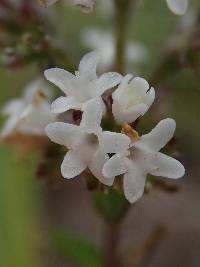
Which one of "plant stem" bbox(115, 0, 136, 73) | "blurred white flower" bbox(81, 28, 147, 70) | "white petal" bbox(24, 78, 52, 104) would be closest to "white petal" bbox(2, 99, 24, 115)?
"white petal" bbox(24, 78, 52, 104)

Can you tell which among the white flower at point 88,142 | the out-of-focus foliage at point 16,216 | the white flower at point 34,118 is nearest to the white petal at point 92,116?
the white flower at point 88,142

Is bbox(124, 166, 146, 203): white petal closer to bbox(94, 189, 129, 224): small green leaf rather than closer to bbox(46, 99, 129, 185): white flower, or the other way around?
bbox(46, 99, 129, 185): white flower

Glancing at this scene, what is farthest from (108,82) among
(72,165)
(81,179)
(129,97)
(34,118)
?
(81,179)

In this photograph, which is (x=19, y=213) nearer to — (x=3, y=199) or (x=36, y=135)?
(x=3, y=199)

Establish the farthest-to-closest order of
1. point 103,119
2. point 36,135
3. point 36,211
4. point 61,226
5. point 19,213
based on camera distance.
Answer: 1. point 61,226
2. point 36,211
3. point 19,213
4. point 36,135
5. point 103,119

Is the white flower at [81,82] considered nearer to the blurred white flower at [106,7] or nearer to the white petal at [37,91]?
the white petal at [37,91]

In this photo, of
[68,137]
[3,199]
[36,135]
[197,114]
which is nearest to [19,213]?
[3,199]
